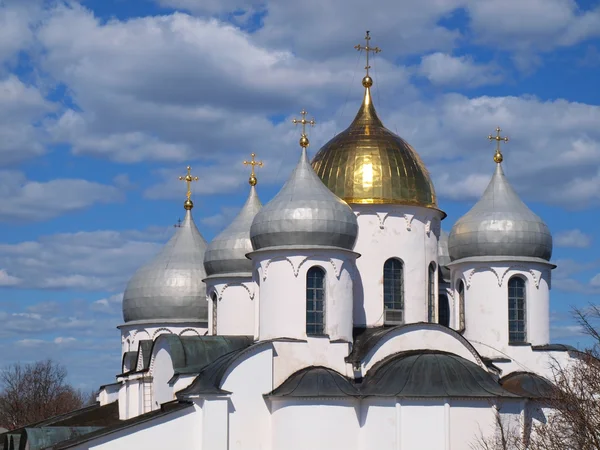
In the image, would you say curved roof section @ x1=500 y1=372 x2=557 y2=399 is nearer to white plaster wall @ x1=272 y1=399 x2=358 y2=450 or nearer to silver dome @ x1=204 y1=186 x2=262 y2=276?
white plaster wall @ x1=272 y1=399 x2=358 y2=450

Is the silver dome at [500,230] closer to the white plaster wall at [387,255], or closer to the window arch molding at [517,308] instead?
the window arch molding at [517,308]

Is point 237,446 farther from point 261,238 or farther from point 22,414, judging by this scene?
point 22,414

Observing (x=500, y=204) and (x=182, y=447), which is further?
(x=500, y=204)

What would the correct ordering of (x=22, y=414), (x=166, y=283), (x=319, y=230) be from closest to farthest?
(x=319, y=230) < (x=166, y=283) < (x=22, y=414)

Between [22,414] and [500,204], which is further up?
[500,204]

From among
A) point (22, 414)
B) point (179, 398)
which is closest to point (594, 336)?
point (179, 398)

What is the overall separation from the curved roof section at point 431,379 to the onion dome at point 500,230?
4.28 metres

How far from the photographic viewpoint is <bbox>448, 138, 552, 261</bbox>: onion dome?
31078 millimetres

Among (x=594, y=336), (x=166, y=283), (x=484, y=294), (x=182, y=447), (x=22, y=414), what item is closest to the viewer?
(x=594, y=336)

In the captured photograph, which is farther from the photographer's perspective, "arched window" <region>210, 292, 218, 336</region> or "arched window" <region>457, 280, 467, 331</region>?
"arched window" <region>210, 292, 218, 336</region>

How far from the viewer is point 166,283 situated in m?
38.1

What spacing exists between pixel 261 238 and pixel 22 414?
1342 inches

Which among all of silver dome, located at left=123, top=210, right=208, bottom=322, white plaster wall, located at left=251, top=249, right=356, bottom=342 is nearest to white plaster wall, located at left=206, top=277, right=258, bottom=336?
silver dome, located at left=123, top=210, right=208, bottom=322

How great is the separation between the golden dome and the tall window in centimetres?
308
